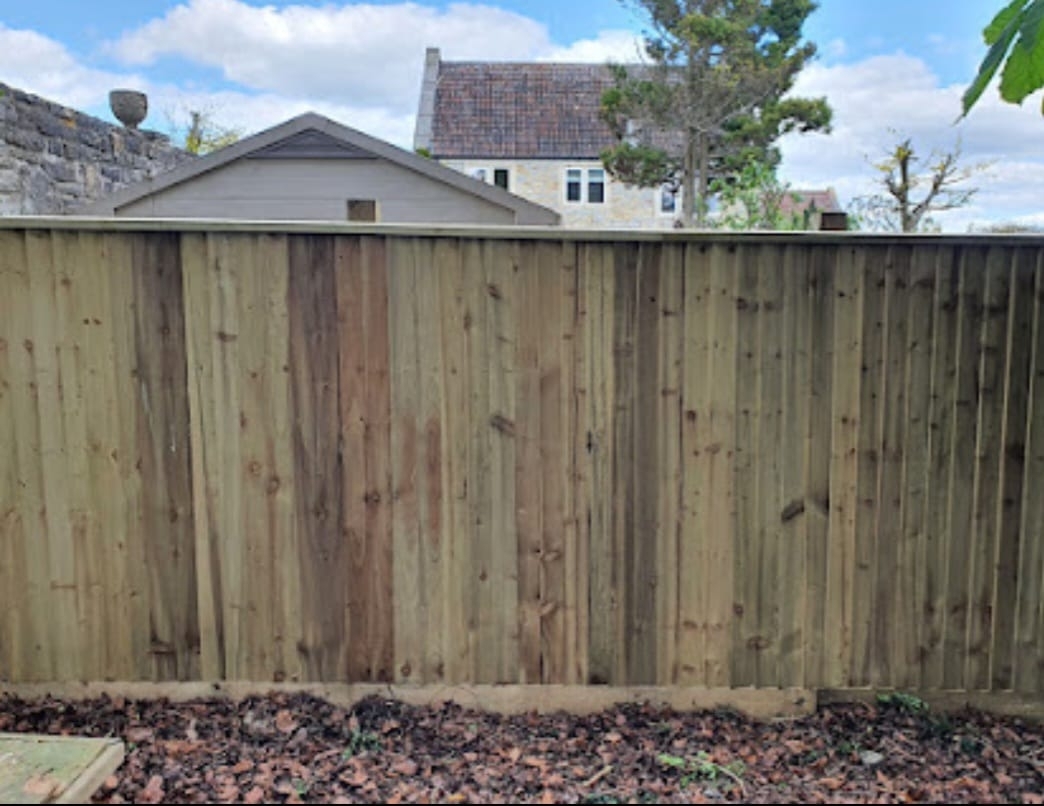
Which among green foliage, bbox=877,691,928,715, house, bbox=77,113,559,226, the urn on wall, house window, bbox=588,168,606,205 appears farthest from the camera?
house window, bbox=588,168,606,205

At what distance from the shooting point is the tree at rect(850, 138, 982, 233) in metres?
9.93

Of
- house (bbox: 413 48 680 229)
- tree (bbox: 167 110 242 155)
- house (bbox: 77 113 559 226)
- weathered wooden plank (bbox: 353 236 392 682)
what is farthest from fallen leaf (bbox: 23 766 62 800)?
house (bbox: 413 48 680 229)

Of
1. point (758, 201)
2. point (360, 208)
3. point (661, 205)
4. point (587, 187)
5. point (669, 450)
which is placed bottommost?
point (669, 450)

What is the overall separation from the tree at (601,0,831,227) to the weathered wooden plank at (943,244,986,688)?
52.4 feet

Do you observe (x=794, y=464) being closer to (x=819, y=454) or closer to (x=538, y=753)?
(x=819, y=454)

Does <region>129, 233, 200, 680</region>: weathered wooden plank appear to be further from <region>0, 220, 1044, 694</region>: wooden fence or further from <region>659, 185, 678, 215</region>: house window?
<region>659, 185, 678, 215</region>: house window

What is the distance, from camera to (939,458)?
2.57 m

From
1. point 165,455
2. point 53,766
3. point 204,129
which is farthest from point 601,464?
point 204,129

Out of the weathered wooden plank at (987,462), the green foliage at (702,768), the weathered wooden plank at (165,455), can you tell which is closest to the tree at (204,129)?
the weathered wooden plank at (165,455)

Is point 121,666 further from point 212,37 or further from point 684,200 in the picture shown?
point 684,200

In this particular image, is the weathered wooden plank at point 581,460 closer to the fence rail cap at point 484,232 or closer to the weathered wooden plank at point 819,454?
the fence rail cap at point 484,232

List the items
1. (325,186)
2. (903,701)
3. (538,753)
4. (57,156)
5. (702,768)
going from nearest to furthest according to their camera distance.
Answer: (702,768) → (538,753) → (903,701) → (57,156) → (325,186)

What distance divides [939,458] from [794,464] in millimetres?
452

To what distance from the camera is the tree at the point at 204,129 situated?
16453mm
